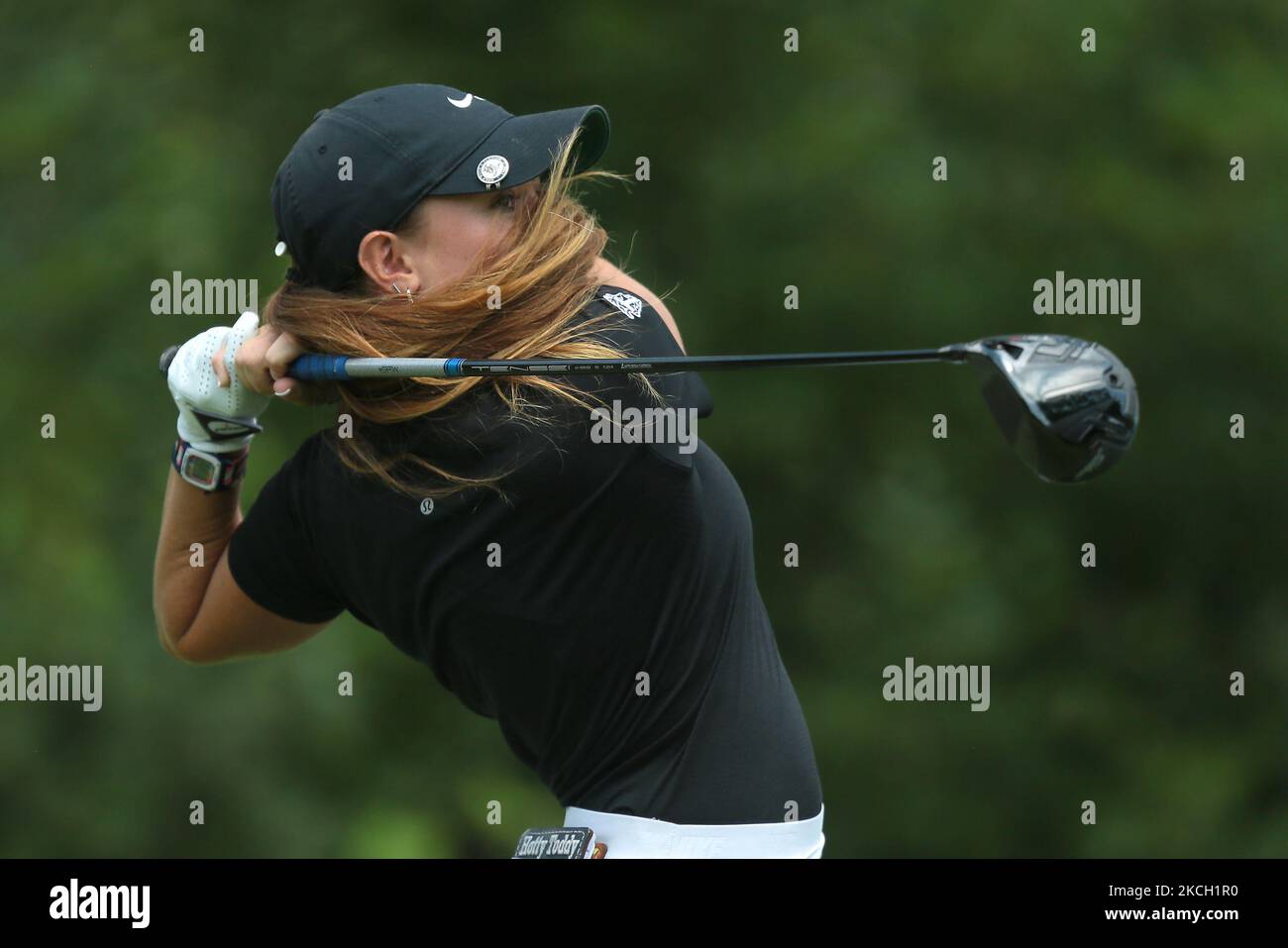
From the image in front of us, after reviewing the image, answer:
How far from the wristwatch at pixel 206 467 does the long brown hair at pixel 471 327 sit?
0.26 meters

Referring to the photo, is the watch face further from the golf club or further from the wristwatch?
the golf club

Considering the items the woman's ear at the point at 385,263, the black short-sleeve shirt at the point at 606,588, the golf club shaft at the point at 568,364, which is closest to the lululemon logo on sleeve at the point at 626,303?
the black short-sleeve shirt at the point at 606,588

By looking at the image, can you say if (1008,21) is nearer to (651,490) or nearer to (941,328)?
(941,328)

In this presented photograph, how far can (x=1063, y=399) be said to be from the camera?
1711 mm

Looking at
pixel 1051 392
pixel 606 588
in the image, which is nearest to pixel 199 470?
pixel 606 588

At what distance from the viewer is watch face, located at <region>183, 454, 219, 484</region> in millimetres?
2266

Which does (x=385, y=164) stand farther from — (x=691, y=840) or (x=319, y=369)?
(x=691, y=840)

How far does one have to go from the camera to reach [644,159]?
5262mm

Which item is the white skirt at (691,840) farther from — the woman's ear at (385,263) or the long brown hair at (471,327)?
the woman's ear at (385,263)

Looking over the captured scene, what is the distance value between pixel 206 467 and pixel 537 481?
0.53 meters

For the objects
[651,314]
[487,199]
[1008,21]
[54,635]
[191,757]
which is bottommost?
[191,757]

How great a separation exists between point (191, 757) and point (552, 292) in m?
3.51

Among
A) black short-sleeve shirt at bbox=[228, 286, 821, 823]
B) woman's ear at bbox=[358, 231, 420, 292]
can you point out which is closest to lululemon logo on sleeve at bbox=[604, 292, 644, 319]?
black short-sleeve shirt at bbox=[228, 286, 821, 823]

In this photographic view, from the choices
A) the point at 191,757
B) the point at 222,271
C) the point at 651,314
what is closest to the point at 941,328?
the point at 222,271
